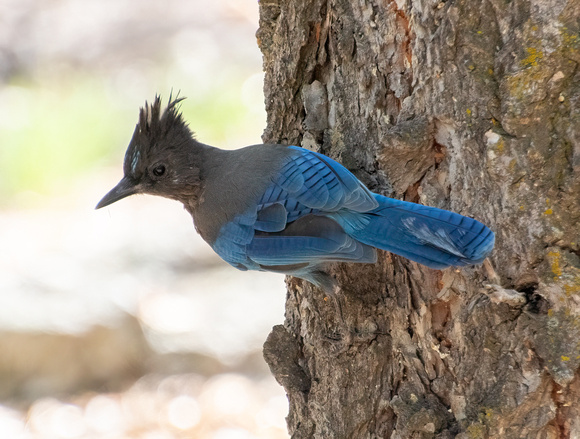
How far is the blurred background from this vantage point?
14.4ft

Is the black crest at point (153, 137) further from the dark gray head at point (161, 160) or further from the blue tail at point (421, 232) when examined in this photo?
the blue tail at point (421, 232)

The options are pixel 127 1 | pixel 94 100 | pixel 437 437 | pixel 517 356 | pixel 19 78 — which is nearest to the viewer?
pixel 517 356

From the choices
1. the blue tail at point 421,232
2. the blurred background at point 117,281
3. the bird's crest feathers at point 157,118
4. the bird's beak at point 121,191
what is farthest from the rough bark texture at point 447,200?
the blurred background at point 117,281

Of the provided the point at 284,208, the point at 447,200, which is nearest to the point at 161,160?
the point at 284,208

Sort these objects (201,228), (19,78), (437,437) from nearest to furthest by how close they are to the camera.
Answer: (437,437)
(201,228)
(19,78)

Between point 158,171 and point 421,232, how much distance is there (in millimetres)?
1139

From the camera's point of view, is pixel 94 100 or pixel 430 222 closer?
pixel 430 222

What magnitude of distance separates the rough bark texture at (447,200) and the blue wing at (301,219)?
5.0 inches

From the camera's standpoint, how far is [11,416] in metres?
4.28

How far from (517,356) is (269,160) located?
0.99 m

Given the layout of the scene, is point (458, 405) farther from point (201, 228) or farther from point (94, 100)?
point (94, 100)

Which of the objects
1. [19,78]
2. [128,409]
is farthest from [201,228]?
[19,78]

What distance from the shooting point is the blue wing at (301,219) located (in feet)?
6.79

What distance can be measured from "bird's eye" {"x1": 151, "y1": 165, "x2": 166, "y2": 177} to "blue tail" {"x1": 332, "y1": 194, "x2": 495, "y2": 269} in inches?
31.5
